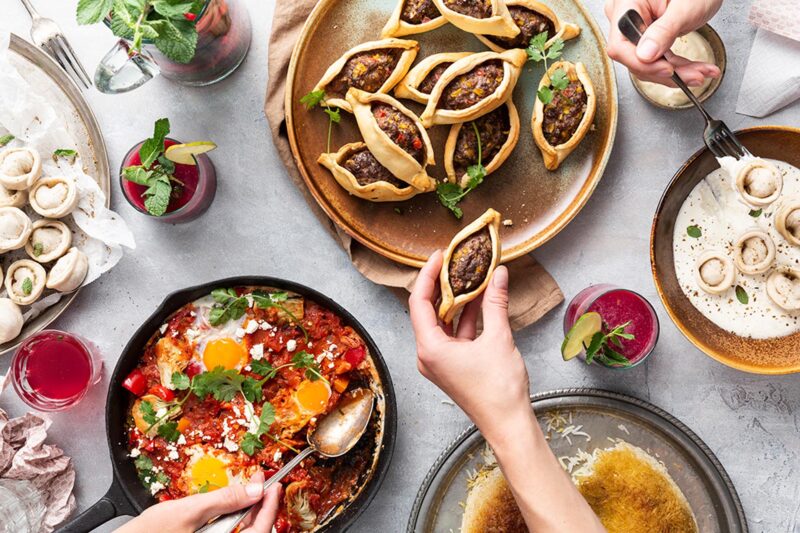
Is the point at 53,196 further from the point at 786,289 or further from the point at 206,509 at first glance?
the point at 786,289

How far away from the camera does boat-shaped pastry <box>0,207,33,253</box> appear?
350cm

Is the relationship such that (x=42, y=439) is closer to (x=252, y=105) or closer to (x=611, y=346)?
(x=252, y=105)

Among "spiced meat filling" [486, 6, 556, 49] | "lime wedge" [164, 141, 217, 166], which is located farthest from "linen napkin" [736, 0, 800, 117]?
"lime wedge" [164, 141, 217, 166]

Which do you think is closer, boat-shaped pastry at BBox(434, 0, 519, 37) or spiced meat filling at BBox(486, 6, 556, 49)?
boat-shaped pastry at BBox(434, 0, 519, 37)

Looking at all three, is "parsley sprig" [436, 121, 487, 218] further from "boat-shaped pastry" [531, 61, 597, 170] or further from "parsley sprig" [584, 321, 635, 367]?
"parsley sprig" [584, 321, 635, 367]

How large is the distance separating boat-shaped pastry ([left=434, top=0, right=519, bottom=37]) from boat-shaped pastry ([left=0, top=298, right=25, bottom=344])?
248 cm

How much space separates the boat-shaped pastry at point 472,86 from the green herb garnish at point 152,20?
3.66ft

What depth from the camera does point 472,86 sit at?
11.3 feet

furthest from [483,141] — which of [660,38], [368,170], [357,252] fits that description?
[660,38]

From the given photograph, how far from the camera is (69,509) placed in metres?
3.72

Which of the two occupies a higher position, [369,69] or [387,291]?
[369,69]

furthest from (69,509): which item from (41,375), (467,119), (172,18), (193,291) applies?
(467,119)

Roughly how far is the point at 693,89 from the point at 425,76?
51.3 inches

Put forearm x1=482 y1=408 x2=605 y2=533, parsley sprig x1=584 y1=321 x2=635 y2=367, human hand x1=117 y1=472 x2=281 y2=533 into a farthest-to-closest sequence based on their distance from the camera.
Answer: parsley sprig x1=584 y1=321 x2=635 y2=367 → human hand x1=117 y1=472 x2=281 y2=533 → forearm x1=482 y1=408 x2=605 y2=533
